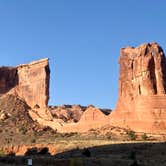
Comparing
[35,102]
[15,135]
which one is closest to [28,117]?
[35,102]

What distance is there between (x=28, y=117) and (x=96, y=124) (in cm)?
1547

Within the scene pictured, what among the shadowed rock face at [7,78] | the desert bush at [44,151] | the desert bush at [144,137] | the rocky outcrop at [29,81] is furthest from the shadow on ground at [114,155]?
the shadowed rock face at [7,78]

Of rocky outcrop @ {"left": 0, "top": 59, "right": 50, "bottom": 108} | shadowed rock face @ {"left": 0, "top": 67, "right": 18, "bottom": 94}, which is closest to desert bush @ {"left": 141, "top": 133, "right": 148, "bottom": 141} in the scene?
rocky outcrop @ {"left": 0, "top": 59, "right": 50, "bottom": 108}

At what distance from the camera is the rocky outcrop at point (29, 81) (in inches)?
4067

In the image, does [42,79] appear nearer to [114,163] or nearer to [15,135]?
[15,135]

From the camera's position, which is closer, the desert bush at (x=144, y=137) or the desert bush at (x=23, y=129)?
the desert bush at (x=144, y=137)

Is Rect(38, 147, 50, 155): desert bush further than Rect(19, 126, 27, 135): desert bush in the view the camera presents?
No

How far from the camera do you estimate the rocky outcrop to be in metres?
103

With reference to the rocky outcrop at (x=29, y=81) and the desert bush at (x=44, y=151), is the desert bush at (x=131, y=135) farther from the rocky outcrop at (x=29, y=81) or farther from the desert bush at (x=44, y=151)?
the rocky outcrop at (x=29, y=81)

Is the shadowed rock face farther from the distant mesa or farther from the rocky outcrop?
the distant mesa

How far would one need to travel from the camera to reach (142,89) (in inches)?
3440

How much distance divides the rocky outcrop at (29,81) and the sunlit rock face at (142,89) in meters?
17.6

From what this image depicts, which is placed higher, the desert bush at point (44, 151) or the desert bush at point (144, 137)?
the desert bush at point (144, 137)

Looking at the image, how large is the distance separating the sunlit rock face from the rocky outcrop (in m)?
17.6
